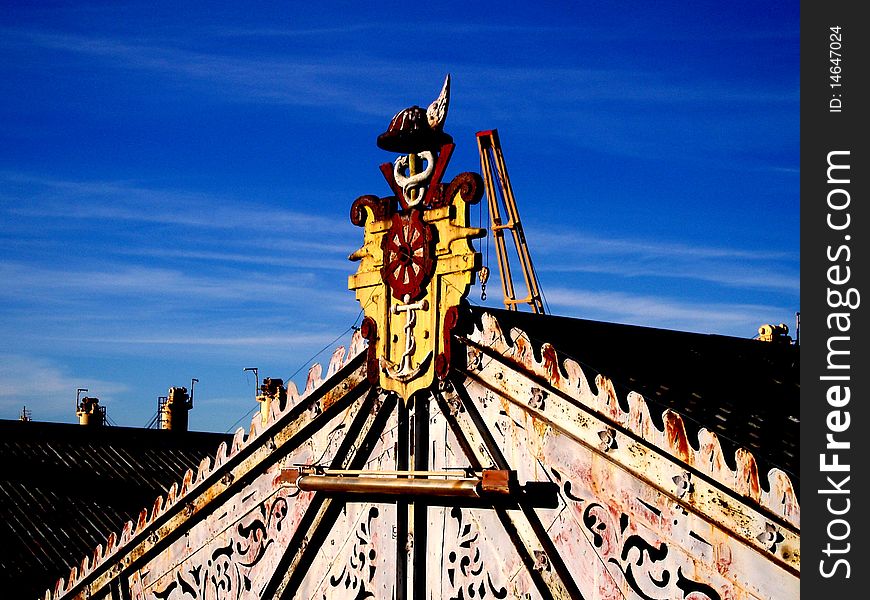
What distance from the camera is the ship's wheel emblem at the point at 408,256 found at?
1114cm

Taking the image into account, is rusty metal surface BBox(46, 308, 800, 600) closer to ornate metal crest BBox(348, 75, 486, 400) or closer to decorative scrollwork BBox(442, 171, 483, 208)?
ornate metal crest BBox(348, 75, 486, 400)

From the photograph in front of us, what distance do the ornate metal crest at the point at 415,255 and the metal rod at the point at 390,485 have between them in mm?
914

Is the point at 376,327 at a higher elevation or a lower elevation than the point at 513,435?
higher

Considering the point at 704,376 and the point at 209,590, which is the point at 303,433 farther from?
the point at 704,376

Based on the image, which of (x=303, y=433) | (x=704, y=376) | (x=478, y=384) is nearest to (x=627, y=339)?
(x=704, y=376)

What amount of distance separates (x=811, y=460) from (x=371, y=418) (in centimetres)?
504

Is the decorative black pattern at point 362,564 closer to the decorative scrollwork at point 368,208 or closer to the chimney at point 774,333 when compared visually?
the decorative scrollwork at point 368,208

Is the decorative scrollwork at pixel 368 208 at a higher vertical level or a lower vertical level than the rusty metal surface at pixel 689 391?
higher

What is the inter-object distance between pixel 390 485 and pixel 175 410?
29388 mm

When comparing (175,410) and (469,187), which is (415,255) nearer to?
Result: (469,187)

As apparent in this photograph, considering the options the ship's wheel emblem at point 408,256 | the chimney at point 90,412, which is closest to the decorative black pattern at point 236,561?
the ship's wheel emblem at point 408,256

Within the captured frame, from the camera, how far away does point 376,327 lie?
1163 cm

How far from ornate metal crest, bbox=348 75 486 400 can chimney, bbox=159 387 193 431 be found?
2830 cm

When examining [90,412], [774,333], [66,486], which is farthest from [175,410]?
[774,333]
